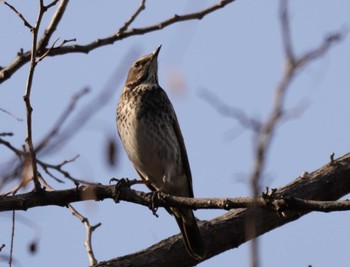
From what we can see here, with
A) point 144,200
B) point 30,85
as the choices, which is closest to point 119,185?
point 144,200

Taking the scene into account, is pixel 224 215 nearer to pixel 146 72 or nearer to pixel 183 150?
pixel 183 150

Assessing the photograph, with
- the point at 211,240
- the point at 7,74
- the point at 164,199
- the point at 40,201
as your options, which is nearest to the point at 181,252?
the point at 211,240

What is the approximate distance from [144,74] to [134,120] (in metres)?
1.16

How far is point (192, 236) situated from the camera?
630 centimetres

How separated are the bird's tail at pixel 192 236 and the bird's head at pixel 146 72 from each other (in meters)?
1.98

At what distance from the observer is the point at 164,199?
5246 mm

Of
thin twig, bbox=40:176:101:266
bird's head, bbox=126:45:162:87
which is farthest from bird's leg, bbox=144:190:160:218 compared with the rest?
bird's head, bbox=126:45:162:87

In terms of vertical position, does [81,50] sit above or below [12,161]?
above

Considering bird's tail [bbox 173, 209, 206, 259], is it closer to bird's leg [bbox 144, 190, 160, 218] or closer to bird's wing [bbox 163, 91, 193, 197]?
bird's wing [bbox 163, 91, 193, 197]

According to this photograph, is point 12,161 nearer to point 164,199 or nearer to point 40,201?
point 40,201

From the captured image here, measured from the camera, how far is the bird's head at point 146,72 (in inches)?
317

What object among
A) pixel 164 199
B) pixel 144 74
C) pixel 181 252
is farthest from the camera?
pixel 144 74

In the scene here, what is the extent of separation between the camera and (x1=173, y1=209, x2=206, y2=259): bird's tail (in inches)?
245

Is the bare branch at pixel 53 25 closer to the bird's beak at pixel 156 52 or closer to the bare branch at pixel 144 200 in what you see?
the bare branch at pixel 144 200
